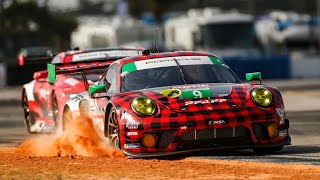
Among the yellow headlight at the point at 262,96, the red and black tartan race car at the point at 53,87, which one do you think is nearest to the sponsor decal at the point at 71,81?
the red and black tartan race car at the point at 53,87

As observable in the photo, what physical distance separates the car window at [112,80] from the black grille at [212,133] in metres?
1.44

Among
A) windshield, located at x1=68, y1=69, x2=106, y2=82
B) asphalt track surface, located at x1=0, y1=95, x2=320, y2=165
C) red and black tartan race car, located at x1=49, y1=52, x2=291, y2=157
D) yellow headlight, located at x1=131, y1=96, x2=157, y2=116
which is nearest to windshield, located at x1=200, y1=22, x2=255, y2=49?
Answer: asphalt track surface, located at x1=0, y1=95, x2=320, y2=165

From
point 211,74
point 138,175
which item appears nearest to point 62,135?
point 211,74

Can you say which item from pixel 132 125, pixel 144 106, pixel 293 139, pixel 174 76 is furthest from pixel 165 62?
pixel 293 139

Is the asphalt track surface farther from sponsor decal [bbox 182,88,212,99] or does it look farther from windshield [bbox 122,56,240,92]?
windshield [bbox 122,56,240,92]

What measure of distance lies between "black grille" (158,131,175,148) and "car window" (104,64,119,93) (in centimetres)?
131

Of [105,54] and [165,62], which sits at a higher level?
[165,62]

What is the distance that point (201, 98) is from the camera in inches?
432

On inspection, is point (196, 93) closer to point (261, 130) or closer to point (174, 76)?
point (261, 130)

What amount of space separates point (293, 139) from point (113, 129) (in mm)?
3289

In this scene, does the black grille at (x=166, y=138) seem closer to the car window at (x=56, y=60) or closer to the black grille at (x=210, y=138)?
the black grille at (x=210, y=138)

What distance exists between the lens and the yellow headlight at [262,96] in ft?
36.3

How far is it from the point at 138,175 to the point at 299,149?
3.53 m

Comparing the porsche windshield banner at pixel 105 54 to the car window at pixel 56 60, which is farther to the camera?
the car window at pixel 56 60
